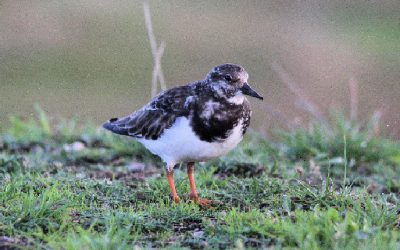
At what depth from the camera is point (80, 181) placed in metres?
6.73

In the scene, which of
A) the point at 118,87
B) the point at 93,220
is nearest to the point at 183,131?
the point at 93,220

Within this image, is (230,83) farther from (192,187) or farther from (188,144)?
(192,187)

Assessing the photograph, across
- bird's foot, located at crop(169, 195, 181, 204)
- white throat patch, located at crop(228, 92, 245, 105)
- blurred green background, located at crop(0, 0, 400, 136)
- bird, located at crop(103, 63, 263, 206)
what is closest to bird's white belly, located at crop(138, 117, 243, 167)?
bird, located at crop(103, 63, 263, 206)

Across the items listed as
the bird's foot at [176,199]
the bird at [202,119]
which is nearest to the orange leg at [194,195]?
the bird at [202,119]

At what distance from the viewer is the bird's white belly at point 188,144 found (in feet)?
19.8

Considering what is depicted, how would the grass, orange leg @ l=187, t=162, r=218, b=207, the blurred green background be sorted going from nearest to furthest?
the grass < orange leg @ l=187, t=162, r=218, b=207 < the blurred green background

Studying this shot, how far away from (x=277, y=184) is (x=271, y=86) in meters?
6.51

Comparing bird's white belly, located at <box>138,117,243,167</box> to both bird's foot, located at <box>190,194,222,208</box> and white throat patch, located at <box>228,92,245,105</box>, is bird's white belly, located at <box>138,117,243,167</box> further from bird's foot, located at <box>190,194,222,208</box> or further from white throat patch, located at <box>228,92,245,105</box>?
bird's foot, located at <box>190,194,222,208</box>

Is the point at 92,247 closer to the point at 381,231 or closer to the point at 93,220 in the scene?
the point at 93,220

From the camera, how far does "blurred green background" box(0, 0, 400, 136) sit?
1248cm

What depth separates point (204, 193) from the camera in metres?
6.58

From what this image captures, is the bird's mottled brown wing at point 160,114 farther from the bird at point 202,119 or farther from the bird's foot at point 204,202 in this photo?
the bird's foot at point 204,202

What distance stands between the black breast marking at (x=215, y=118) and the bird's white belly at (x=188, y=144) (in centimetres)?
4

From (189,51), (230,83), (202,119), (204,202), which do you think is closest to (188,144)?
(202,119)
